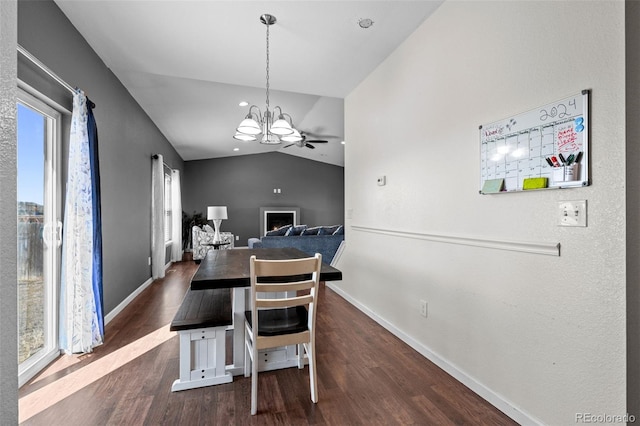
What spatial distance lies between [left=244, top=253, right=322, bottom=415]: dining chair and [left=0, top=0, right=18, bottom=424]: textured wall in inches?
41.6

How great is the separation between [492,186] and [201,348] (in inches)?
81.8

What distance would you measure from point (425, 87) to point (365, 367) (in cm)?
217

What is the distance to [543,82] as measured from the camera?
157cm

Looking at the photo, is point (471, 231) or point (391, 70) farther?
point (391, 70)

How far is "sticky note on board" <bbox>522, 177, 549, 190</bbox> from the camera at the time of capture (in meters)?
1.55

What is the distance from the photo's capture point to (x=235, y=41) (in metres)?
2.75

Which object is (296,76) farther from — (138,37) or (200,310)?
(200,310)

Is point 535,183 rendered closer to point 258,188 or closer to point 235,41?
point 235,41

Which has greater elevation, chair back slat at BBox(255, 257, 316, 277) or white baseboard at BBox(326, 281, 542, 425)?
chair back slat at BBox(255, 257, 316, 277)

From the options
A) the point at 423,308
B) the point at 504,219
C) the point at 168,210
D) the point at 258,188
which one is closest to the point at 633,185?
the point at 504,219

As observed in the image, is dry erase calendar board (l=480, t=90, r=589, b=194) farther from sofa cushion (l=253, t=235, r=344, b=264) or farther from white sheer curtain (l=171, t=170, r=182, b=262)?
white sheer curtain (l=171, t=170, r=182, b=262)

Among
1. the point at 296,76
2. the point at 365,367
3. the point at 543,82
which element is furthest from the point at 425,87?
the point at 365,367

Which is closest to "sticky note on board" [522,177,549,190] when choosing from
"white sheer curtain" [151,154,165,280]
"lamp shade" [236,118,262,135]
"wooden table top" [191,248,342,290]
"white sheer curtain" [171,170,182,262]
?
"wooden table top" [191,248,342,290]

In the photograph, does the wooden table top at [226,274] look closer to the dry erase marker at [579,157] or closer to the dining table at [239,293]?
the dining table at [239,293]
